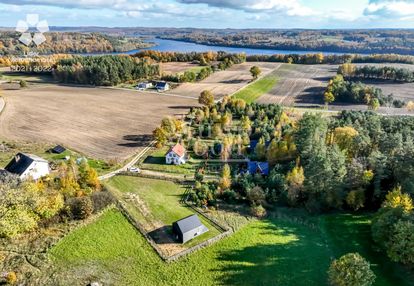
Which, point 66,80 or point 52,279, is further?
point 66,80

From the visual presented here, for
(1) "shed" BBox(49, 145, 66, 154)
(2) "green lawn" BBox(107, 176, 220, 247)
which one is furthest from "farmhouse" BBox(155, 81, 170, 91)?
(2) "green lawn" BBox(107, 176, 220, 247)

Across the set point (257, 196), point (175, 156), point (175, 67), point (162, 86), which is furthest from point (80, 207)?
point (175, 67)

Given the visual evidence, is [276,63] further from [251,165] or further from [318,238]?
[318,238]

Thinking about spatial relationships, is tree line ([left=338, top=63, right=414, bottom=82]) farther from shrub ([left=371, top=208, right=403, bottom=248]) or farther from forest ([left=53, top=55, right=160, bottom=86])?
shrub ([left=371, top=208, right=403, bottom=248])

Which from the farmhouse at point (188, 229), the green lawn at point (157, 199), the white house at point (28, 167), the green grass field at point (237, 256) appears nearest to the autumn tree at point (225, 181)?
the green lawn at point (157, 199)

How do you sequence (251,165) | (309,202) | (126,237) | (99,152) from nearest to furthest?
1. (126,237)
2. (309,202)
3. (251,165)
4. (99,152)

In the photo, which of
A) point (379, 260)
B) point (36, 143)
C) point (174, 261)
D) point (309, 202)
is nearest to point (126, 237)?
point (174, 261)

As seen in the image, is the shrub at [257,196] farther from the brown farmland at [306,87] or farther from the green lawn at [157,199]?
the brown farmland at [306,87]
